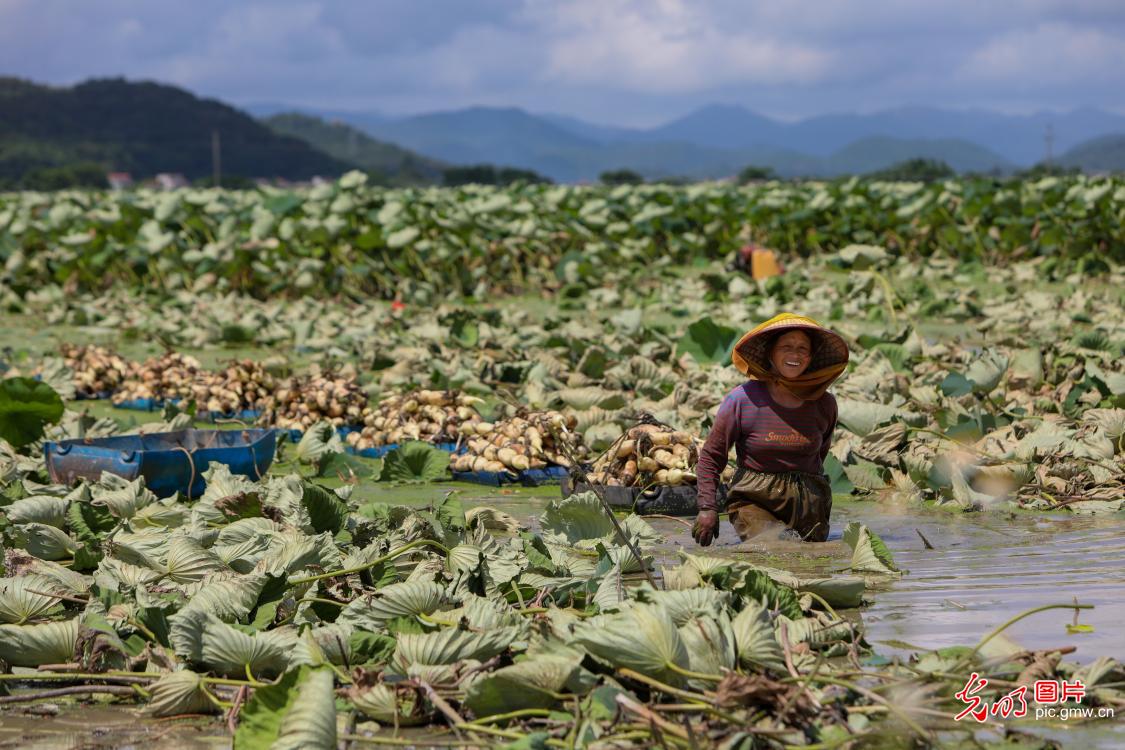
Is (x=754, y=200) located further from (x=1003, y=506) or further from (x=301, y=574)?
(x=301, y=574)

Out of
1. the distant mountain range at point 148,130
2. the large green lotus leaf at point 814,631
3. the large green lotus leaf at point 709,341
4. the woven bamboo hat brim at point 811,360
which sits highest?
the distant mountain range at point 148,130

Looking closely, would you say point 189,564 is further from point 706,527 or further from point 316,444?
point 316,444

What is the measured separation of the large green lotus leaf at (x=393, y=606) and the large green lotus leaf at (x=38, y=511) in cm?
165

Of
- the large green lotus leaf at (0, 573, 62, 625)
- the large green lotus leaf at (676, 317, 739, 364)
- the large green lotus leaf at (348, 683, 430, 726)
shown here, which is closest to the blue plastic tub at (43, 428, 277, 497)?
the large green lotus leaf at (0, 573, 62, 625)

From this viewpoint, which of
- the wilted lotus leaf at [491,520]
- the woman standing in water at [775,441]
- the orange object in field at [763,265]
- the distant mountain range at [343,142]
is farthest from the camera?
the distant mountain range at [343,142]

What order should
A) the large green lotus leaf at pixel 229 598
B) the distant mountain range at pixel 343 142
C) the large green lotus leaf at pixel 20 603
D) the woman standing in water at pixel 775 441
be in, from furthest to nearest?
the distant mountain range at pixel 343 142
the woman standing in water at pixel 775 441
the large green lotus leaf at pixel 20 603
the large green lotus leaf at pixel 229 598

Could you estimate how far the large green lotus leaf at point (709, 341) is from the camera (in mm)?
7824

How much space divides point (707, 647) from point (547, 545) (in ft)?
4.07

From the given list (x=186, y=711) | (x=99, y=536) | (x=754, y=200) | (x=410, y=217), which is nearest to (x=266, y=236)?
(x=410, y=217)

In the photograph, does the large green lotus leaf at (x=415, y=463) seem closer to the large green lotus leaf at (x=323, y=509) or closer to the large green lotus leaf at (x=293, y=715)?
the large green lotus leaf at (x=323, y=509)

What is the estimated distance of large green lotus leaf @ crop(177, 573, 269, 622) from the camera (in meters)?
3.53

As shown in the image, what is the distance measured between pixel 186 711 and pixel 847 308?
9169 mm

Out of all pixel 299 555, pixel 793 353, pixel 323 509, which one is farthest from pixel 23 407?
pixel 793 353

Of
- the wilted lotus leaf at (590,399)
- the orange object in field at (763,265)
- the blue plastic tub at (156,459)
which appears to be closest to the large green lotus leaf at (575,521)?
the blue plastic tub at (156,459)
